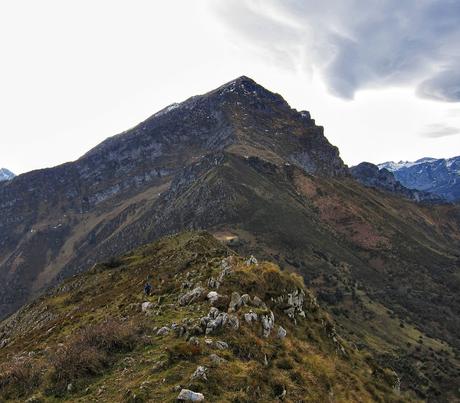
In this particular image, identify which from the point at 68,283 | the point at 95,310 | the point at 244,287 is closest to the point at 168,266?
the point at 95,310

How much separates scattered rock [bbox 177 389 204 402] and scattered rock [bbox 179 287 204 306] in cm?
1115

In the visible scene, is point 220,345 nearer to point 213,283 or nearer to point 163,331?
point 163,331

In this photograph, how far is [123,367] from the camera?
65.5 ft

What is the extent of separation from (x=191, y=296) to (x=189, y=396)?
11.8m

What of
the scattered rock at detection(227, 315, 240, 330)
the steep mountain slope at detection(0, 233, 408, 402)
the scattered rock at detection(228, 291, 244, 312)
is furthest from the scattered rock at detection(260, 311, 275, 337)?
the scattered rock at detection(227, 315, 240, 330)

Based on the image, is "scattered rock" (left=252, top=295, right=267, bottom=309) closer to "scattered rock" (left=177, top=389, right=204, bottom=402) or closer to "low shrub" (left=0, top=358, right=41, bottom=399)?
"scattered rock" (left=177, top=389, right=204, bottom=402)

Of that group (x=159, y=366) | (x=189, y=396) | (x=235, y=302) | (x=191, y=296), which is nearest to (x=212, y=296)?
(x=235, y=302)

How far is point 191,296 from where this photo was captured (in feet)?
92.1

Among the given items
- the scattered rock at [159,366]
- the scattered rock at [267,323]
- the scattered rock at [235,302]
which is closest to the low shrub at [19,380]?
the scattered rock at [159,366]

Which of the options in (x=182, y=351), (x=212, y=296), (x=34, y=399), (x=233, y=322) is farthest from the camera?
(x=212, y=296)

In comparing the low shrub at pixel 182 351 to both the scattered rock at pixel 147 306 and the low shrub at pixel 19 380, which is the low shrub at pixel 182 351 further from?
the scattered rock at pixel 147 306

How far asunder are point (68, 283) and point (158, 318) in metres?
43.7

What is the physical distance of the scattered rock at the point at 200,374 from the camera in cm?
1767

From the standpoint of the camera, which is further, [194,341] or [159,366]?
[194,341]
